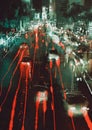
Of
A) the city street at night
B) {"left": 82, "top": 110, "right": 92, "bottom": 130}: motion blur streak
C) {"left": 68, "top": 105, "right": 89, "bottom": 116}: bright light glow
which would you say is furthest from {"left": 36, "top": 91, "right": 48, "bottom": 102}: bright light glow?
{"left": 82, "top": 110, "right": 92, "bottom": 130}: motion blur streak

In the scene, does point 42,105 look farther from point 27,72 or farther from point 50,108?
point 27,72

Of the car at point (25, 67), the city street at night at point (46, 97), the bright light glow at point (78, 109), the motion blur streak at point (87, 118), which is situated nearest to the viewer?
the motion blur streak at point (87, 118)

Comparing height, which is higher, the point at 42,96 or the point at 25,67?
the point at 42,96

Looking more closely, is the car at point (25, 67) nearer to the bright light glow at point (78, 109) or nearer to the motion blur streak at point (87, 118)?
the bright light glow at point (78, 109)

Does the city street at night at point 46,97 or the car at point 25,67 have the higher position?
the city street at night at point 46,97

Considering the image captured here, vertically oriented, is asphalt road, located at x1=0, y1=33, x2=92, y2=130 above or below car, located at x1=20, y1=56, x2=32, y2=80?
above

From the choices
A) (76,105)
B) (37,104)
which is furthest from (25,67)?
(76,105)

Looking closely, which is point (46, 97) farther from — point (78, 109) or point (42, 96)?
point (78, 109)

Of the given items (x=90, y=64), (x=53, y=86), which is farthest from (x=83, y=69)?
(x=53, y=86)

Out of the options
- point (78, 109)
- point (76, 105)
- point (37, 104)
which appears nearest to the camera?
point (78, 109)

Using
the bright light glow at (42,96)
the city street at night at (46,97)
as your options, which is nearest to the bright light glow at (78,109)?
the city street at night at (46,97)

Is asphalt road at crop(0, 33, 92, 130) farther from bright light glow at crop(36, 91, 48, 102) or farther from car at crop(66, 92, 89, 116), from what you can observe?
car at crop(66, 92, 89, 116)

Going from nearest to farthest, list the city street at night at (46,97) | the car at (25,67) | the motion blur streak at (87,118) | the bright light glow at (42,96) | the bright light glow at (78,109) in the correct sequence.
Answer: the motion blur streak at (87,118), the city street at night at (46,97), the bright light glow at (78,109), the bright light glow at (42,96), the car at (25,67)
